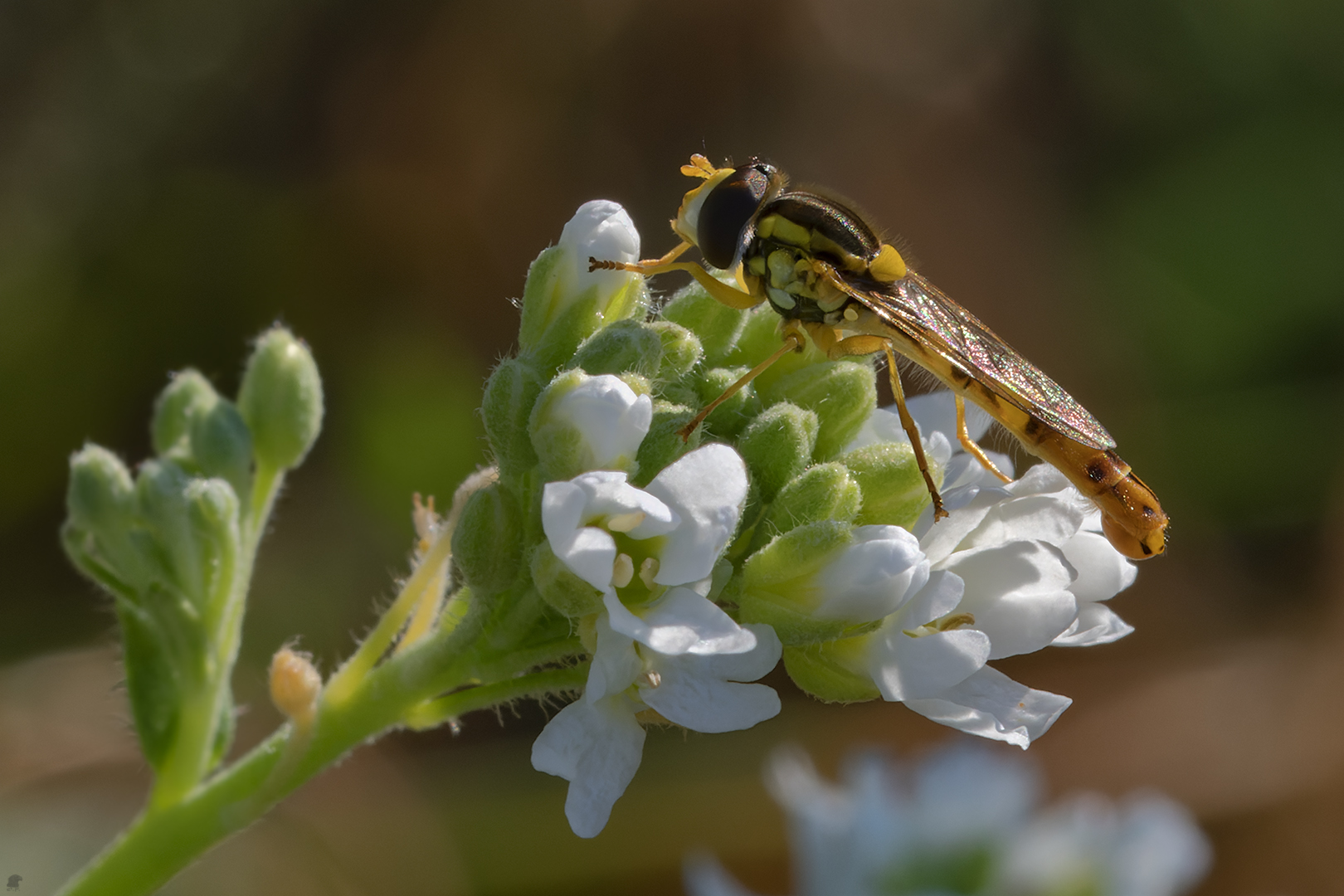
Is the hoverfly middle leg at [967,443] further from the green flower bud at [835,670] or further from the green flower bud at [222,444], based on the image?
the green flower bud at [222,444]

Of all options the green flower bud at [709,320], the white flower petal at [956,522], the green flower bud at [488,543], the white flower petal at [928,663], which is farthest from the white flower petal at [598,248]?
the white flower petal at [928,663]

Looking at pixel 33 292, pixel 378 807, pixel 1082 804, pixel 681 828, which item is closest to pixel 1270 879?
pixel 1082 804

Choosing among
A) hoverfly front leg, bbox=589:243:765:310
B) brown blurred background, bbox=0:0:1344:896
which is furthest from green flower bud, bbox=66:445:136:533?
brown blurred background, bbox=0:0:1344:896

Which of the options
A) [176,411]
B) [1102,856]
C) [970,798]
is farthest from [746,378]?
[1102,856]

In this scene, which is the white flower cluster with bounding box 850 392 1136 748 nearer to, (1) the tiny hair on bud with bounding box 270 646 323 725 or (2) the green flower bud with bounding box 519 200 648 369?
(2) the green flower bud with bounding box 519 200 648 369

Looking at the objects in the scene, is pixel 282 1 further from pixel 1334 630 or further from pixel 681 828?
pixel 1334 630

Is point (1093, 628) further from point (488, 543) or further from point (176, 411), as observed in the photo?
point (176, 411)
